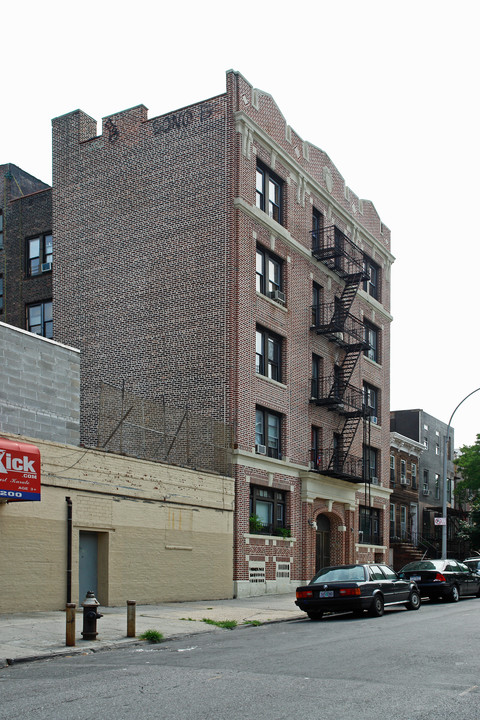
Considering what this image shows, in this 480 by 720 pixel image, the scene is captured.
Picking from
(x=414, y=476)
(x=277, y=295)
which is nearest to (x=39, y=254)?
(x=277, y=295)

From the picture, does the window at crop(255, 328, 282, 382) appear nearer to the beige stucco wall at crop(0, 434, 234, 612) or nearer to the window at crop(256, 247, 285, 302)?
the window at crop(256, 247, 285, 302)

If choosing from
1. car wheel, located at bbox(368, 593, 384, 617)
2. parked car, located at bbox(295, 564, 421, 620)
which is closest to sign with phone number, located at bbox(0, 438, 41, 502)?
parked car, located at bbox(295, 564, 421, 620)

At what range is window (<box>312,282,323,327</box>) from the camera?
3356 centimetres

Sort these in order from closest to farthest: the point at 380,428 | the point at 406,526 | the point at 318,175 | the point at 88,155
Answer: the point at 88,155
the point at 318,175
the point at 380,428
the point at 406,526

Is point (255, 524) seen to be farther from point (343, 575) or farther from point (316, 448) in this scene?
point (343, 575)

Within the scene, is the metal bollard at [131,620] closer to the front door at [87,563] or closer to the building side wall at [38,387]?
the front door at [87,563]

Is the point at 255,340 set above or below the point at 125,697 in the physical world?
above

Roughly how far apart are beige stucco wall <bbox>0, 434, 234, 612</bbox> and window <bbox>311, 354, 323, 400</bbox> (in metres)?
7.67

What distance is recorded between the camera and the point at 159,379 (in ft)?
94.9

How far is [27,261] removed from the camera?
115ft

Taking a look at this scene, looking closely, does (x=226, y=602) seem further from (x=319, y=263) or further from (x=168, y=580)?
(x=319, y=263)

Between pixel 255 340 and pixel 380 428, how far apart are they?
1335 centimetres

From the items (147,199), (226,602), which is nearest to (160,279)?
(147,199)

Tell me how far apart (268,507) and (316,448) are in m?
4.53
